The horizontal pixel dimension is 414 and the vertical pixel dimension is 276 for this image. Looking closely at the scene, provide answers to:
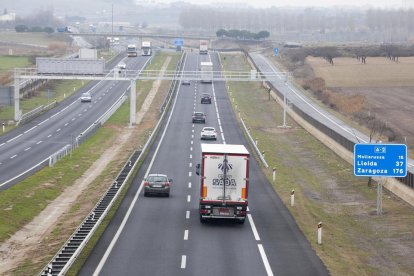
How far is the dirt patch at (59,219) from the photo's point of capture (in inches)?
1486

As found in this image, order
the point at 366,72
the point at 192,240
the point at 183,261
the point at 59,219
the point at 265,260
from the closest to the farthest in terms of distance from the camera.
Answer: the point at 183,261
the point at 265,260
the point at 192,240
the point at 59,219
the point at 366,72

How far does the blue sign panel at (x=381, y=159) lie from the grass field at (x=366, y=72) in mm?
97284

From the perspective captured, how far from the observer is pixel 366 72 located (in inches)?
6097

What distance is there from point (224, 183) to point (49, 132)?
175 ft

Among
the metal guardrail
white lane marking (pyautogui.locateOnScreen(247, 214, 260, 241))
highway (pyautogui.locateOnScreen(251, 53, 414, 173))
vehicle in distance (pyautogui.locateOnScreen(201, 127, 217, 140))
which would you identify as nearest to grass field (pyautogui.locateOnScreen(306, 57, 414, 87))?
highway (pyautogui.locateOnScreen(251, 53, 414, 173))

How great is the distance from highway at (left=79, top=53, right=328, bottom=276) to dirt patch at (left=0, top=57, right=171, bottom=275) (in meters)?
2.40

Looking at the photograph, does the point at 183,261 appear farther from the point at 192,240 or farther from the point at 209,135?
the point at 209,135

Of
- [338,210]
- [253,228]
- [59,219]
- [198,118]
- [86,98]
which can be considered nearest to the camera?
[253,228]

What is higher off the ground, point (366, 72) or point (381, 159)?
point (381, 159)

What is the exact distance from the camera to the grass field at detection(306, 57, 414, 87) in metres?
144

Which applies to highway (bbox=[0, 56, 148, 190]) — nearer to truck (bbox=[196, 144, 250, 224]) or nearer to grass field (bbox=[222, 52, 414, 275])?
grass field (bbox=[222, 52, 414, 275])

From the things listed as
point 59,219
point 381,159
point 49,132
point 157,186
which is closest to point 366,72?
point 49,132

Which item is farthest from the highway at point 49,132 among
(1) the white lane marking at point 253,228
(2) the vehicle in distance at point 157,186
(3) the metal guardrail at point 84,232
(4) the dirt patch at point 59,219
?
(1) the white lane marking at point 253,228

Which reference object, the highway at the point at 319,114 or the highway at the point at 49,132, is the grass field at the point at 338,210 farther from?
the highway at the point at 49,132
